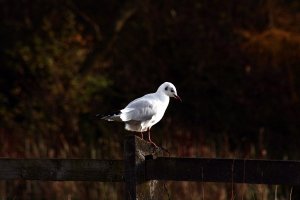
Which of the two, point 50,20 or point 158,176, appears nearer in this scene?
point 158,176

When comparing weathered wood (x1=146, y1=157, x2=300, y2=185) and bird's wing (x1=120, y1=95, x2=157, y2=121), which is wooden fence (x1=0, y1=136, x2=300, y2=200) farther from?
bird's wing (x1=120, y1=95, x2=157, y2=121)

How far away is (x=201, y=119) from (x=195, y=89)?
62 centimetres

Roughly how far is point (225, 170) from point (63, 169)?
0.89 meters

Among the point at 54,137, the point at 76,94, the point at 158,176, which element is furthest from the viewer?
the point at 76,94

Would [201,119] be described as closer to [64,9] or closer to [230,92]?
[230,92]

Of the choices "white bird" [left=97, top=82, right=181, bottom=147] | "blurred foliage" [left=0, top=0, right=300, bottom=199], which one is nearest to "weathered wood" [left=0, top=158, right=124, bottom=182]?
"white bird" [left=97, top=82, right=181, bottom=147]

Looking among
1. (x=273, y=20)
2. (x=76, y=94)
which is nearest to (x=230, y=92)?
(x=273, y=20)

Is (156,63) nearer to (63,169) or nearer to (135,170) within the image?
(63,169)

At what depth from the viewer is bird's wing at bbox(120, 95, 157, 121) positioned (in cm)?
484

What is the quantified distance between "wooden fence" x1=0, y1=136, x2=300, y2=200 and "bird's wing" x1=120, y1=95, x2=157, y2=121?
645 millimetres

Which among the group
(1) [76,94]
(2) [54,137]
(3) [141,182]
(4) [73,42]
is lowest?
(3) [141,182]

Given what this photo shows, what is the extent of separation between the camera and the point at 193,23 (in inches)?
576

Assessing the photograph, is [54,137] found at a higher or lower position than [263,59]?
lower

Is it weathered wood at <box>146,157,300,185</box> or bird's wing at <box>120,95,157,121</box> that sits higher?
bird's wing at <box>120,95,157,121</box>
